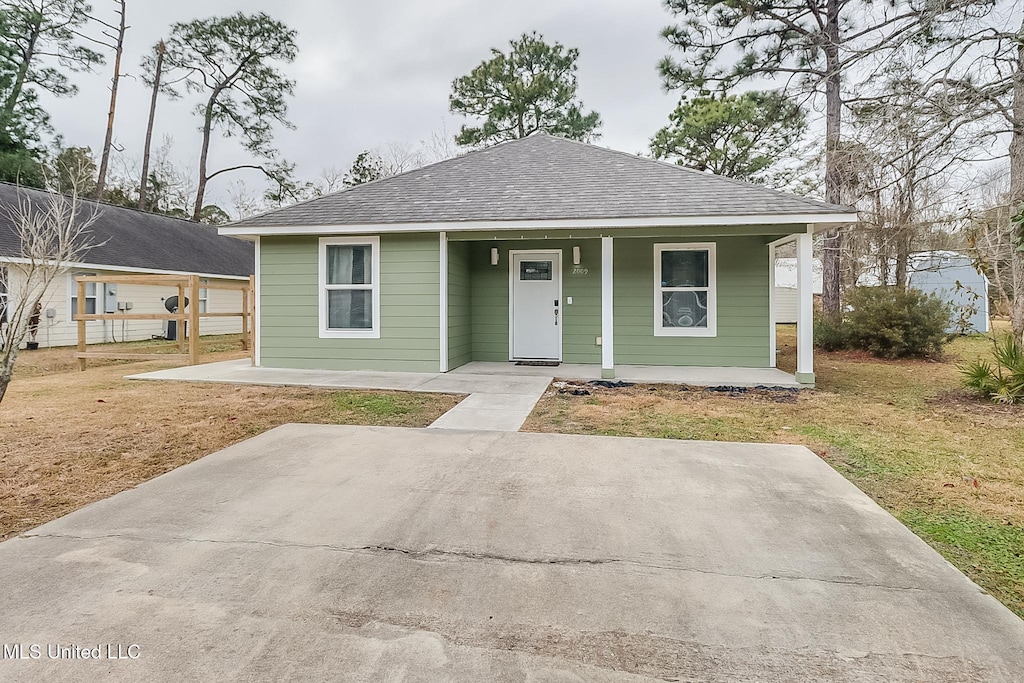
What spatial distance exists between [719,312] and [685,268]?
0.87m

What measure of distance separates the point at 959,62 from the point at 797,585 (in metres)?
10.7

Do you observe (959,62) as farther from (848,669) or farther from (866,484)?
(848,669)

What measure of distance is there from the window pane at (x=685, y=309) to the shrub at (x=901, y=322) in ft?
15.1

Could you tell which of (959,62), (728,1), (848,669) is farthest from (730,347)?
(728,1)

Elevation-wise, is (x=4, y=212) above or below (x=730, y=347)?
above

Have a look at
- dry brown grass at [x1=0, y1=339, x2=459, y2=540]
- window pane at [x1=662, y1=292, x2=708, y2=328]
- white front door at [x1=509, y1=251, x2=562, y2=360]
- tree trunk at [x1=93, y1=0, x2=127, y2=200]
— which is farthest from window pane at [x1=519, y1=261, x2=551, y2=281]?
tree trunk at [x1=93, y1=0, x2=127, y2=200]

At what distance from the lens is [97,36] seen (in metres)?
19.9

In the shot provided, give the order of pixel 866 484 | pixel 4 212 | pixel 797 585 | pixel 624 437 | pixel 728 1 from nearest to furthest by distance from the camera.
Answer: pixel 797 585 → pixel 866 484 → pixel 624 437 → pixel 728 1 → pixel 4 212

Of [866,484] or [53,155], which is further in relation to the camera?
[53,155]

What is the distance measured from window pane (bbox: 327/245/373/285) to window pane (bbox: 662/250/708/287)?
4.60 meters

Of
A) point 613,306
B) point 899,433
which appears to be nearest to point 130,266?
point 613,306

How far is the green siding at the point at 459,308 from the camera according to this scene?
833cm

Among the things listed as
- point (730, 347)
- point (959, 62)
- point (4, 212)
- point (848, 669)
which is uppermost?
point (959, 62)

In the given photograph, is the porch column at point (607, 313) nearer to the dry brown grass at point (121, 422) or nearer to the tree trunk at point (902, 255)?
the dry brown grass at point (121, 422)
